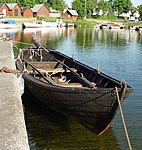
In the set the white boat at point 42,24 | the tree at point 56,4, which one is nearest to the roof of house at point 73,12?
the tree at point 56,4

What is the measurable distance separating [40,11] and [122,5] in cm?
4036

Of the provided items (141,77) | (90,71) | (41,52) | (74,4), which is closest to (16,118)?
(90,71)

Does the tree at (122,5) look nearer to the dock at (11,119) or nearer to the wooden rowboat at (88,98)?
the wooden rowboat at (88,98)

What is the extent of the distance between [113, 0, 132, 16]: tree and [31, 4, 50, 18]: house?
118 feet

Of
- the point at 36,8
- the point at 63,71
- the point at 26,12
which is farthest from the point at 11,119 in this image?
the point at 36,8

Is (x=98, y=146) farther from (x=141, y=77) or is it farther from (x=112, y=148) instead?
(x=141, y=77)

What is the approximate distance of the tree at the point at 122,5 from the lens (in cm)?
12394

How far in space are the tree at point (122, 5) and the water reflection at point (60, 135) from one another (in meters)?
118

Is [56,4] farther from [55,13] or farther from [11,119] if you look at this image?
[11,119]

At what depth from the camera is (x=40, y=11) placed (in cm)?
9875

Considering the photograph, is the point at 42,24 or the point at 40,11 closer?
the point at 42,24

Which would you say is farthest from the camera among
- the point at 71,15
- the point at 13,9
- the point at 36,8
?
the point at 71,15

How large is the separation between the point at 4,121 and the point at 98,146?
3452mm

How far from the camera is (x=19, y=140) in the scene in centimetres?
619
